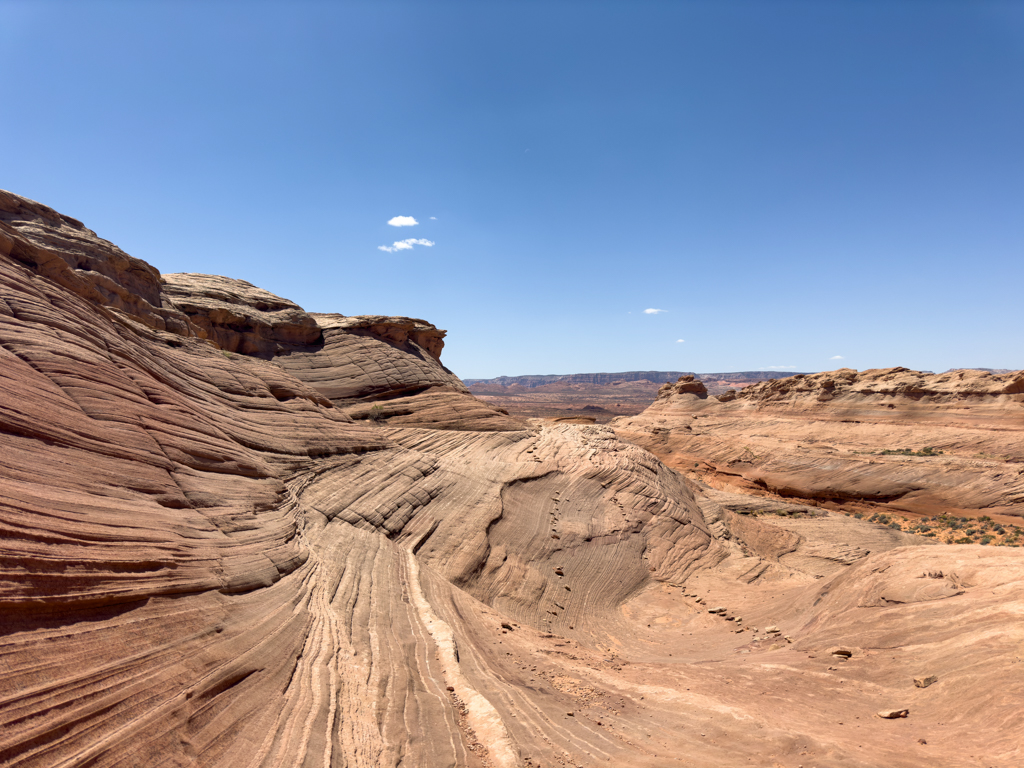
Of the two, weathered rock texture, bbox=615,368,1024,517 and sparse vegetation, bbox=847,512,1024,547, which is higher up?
weathered rock texture, bbox=615,368,1024,517

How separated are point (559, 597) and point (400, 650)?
6.71 metres

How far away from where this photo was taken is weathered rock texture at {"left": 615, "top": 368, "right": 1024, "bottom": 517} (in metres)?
26.9

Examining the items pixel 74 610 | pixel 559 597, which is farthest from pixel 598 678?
pixel 74 610

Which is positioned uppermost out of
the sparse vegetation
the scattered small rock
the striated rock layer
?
the striated rock layer

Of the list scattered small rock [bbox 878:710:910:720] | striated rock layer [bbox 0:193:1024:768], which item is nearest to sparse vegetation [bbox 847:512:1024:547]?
striated rock layer [bbox 0:193:1024:768]

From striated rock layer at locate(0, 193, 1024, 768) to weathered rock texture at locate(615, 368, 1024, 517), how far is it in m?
18.0

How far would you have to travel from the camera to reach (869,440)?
3578cm

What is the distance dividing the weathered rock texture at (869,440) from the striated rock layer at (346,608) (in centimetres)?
1802

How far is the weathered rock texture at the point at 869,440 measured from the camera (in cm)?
2689

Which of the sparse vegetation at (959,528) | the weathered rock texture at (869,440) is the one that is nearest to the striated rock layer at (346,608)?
the sparse vegetation at (959,528)

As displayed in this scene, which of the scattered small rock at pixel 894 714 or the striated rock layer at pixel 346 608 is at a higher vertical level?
the striated rock layer at pixel 346 608

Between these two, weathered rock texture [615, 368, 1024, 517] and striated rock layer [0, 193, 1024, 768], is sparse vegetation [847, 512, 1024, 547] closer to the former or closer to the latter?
weathered rock texture [615, 368, 1024, 517]

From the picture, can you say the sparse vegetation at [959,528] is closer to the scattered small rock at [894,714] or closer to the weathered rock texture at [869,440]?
the weathered rock texture at [869,440]

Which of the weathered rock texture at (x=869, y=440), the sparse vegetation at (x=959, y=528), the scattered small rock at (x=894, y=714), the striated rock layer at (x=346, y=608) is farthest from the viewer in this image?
the weathered rock texture at (x=869, y=440)
